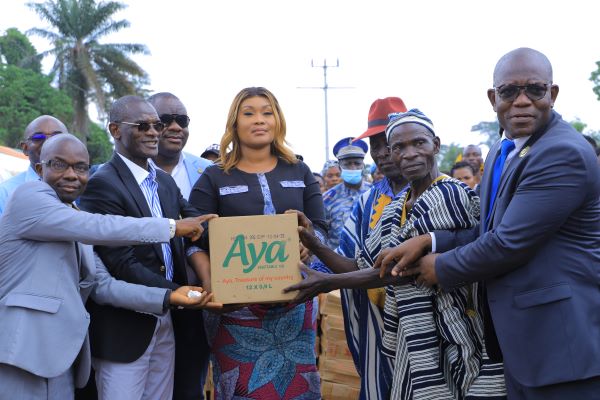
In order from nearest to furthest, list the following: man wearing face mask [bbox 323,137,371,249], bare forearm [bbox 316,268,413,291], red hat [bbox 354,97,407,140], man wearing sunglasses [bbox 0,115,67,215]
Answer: bare forearm [bbox 316,268,413,291]
red hat [bbox 354,97,407,140]
man wearing sunglasses [bbox 0,115,67,215]
man wearing face mask [bbox 323,137,371,249]

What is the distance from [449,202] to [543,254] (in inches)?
24.4

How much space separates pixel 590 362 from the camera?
2826 millimetres

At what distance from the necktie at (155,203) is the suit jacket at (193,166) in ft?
3.30

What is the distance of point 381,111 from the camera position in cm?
458

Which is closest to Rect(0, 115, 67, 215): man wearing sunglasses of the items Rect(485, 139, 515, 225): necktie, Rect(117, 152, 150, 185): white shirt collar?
Rect(117, 152, 150, 185): white shirt collar

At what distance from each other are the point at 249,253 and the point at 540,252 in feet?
5.09

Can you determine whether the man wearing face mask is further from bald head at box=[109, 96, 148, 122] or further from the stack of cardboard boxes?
bald head at box=[109, 96, 148, 122]

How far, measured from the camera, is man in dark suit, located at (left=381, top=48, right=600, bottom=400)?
287cm

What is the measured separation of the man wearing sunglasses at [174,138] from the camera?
16.5 feet

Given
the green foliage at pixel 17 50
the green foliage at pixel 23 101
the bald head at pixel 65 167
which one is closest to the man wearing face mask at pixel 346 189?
the bald head at pixel 65 167

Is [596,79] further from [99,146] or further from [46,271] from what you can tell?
[46,271]

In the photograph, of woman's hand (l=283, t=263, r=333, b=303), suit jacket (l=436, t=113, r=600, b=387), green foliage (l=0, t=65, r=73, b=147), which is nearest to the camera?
suit jacket (l=436, t=113, r=600, b=387)

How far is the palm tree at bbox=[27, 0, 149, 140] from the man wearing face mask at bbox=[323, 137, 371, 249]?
94.6ft

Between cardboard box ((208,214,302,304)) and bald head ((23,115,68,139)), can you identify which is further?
bald head ((23,115,68,139))
